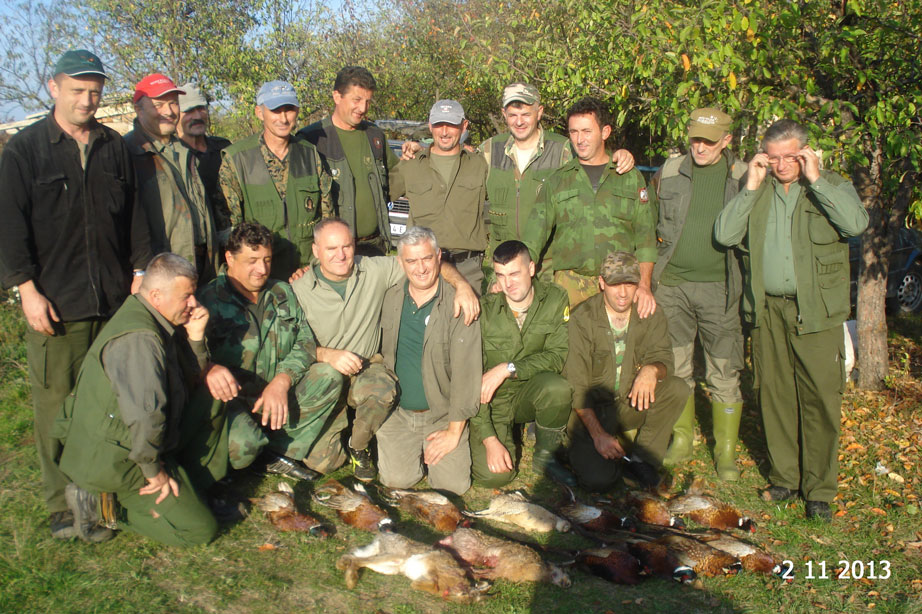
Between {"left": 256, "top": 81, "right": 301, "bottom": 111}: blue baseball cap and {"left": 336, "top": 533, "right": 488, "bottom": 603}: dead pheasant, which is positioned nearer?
{"left": 336, "top": 533, "right": 488, "bottom": 603}: dead pheasant

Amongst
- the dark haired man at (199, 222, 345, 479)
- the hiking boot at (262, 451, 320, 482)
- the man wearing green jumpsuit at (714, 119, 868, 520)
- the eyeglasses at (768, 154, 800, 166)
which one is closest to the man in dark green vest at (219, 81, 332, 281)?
the dark haired man at (199, 222, 345, 479)

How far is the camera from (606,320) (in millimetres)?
4867

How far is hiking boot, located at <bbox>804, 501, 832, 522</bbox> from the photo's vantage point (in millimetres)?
4445

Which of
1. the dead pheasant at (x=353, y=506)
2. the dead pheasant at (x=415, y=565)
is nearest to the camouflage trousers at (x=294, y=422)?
the dead pheasant at (x=353, y=506)

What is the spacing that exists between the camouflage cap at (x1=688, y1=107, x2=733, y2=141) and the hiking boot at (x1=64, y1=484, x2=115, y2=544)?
458cm

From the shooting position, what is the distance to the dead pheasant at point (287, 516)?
4.11m

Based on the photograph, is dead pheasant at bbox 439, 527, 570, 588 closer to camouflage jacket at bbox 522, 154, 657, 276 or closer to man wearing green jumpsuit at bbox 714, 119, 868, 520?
man wearing green jumpsuit at bbox 714, 119, 868, 520

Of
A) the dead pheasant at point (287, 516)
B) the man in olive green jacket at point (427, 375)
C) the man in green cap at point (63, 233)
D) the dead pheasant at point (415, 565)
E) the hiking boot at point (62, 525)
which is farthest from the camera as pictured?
the man in olive green jacket at point (427, 375)

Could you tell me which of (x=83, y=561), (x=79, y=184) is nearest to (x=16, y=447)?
(x=83, y=561)

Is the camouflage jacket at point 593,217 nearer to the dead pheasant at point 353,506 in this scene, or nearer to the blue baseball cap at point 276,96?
the blue baseball cap at point 276,96

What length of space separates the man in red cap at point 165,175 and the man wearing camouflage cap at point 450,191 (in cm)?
175

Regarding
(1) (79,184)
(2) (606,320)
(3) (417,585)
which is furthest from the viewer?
(2) (606,320)

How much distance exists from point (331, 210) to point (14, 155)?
87.6 inches

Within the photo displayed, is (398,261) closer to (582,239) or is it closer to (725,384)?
(582,239)
